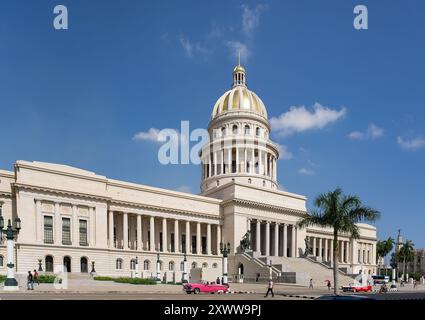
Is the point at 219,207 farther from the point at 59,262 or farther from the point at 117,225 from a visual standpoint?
the point at 59,262

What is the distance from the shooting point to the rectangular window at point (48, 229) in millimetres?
55941

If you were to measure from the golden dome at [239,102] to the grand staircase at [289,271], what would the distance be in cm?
3976

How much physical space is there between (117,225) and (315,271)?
114ft

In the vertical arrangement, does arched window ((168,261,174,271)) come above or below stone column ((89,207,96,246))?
below

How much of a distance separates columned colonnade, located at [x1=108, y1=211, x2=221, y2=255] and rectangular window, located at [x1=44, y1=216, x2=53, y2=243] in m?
9.81

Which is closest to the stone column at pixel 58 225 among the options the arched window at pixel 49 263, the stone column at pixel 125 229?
the arched window at pixel 49 263

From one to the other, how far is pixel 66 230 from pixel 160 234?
61.7 feet

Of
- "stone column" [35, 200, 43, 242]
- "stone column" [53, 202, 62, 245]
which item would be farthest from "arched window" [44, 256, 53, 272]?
"stone column" [35, 200, 43, 242]

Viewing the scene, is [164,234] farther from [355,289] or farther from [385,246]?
[385,246]

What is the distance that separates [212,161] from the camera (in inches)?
3772

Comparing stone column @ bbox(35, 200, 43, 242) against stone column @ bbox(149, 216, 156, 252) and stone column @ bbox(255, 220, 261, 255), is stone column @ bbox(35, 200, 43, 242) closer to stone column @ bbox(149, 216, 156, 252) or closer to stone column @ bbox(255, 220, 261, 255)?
stone column @ bbox(149, 216, 156, 252)

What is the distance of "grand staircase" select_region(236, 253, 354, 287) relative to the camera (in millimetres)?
54719

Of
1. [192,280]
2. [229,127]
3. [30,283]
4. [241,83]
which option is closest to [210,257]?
[192,280]
